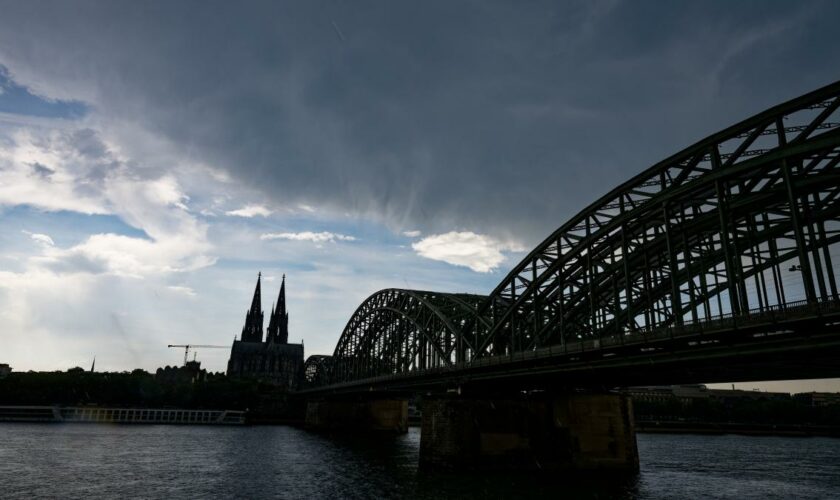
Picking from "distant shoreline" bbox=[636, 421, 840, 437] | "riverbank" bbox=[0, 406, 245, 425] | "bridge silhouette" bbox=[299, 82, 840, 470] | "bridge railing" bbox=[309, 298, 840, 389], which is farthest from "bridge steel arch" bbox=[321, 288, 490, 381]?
"distant shoreline" bbox=[636, 421, 840, 437]

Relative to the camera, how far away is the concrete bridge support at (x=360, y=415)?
108 meters

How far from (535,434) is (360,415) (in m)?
71.3

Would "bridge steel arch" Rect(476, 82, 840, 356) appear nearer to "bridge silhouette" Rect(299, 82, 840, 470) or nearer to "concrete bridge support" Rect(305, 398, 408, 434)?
"bridge silhouette" Rect(299, 82, 840, 470)

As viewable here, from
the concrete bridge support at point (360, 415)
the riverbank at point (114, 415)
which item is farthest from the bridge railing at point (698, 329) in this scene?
the riverbank at point (114, 415)

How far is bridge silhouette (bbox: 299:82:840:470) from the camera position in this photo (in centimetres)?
2733

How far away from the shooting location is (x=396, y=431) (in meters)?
106

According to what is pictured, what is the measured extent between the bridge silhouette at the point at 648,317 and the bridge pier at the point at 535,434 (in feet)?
0.33

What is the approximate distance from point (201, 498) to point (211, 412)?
112 metres

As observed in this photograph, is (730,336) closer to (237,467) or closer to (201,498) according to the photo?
(201,498)

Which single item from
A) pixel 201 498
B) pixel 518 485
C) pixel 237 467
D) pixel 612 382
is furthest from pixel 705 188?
pixel 237 467

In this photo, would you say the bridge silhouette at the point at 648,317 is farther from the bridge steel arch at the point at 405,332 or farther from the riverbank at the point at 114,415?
the riverbank at the point at 114,415

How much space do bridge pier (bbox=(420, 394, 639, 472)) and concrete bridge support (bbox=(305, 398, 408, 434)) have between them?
60.7 meters

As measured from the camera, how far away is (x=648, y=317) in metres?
39.2

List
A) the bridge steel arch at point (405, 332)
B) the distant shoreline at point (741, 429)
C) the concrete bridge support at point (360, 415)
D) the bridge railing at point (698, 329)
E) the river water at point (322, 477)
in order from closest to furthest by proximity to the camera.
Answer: the bridge railing at point (698, 329)
the river water at point (322, 477)
the bridge steel arch at point (405, 332)
the concrete bridge support at point (360, 415)
the distant shoreline at point (741, 429)
